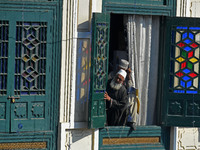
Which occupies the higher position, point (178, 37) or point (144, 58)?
point (178, 37)

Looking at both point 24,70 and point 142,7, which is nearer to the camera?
point 24,70

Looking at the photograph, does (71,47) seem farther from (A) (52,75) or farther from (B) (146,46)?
(B) (146,46)

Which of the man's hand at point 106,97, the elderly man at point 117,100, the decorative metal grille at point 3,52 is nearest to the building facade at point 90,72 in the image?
the decorative metal grille at point 3,52

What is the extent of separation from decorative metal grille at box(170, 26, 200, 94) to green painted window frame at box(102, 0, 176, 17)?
0.35 m

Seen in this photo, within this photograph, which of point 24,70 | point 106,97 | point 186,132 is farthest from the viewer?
point 186,132

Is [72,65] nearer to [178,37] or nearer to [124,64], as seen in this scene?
[124,64]

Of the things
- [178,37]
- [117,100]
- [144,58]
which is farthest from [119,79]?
[178,37]

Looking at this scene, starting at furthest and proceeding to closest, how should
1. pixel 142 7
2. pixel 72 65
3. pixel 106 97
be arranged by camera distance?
pixel 142 7 < pixel 106 97 < pixel 72 65

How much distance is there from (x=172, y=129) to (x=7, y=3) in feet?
11.2

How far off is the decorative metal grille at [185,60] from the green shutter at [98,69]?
1.16m

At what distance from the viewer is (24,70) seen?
34.5 feet

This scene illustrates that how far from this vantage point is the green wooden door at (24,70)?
410 inches

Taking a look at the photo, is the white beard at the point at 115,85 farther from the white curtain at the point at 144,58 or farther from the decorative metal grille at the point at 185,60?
the decorative metal grille at the point at 185,60

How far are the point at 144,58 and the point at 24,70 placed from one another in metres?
2.08
